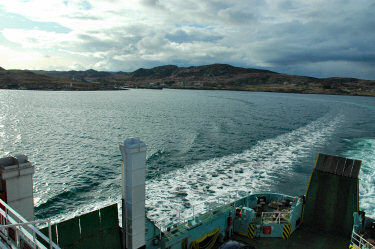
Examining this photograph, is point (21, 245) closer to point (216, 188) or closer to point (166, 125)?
point (216, 188)

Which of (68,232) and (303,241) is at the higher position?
(68,232)

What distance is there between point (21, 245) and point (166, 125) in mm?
53797

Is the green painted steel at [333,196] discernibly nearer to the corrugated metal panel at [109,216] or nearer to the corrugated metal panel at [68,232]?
the corrugated metal panel at [109,216]

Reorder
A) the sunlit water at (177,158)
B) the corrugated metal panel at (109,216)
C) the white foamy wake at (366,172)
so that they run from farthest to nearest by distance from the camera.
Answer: the white foamy wake at (366,172) → the sunlit water at (177,158) → the corrugated metal panel at (109,216)

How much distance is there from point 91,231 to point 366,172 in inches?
1359

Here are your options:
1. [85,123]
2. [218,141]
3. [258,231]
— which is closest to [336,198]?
[258,231]

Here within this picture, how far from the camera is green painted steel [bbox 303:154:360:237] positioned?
1513cm

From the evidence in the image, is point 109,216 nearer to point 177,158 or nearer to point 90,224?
point 90,224

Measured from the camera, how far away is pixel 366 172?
106 feet

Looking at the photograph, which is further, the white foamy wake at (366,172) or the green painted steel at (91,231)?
the white foamy wake at (366,172)

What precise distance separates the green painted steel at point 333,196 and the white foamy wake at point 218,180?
367 inches

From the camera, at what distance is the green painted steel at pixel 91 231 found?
891cm

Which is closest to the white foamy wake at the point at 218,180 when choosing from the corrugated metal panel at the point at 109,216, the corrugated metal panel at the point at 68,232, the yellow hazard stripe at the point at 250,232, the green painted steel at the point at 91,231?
the yellow hazard stripe at the point at 250,232

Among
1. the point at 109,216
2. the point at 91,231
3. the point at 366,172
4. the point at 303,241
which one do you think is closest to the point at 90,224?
the point at 91,231
